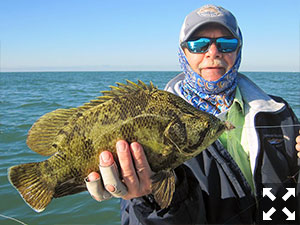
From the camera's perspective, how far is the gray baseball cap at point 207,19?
11.5 feet

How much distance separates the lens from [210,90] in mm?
3775

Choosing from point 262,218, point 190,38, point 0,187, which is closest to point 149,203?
point 262,218

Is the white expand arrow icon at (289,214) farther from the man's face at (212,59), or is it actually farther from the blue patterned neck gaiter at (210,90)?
the man's face at (212,59)

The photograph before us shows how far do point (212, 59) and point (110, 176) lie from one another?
2076mm

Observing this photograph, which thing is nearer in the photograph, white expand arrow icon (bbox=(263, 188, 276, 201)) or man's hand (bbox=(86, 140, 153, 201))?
man's hand (bbox=(86, 140, 153, 201))

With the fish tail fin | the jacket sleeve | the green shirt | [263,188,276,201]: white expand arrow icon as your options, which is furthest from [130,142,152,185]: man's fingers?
[263,188,276,201]: white expand arrow icon

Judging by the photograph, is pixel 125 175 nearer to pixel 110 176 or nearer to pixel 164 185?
pixel 110 176

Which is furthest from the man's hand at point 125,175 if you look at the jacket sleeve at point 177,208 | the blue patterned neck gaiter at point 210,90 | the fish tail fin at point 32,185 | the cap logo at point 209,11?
the cap logo at point 209,11

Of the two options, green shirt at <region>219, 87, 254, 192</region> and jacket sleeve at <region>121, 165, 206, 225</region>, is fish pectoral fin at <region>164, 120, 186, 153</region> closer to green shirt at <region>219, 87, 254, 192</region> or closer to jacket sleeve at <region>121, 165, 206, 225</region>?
jacket sleeve at <region>121, 165, 206, 225</region>

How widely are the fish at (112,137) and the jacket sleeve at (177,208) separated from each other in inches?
7.4

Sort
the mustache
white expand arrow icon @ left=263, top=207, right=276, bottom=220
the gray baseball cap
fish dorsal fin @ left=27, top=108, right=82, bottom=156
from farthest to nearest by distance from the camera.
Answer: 1. the mustache
2. the gray baseball cap
3. white expand arrow icon @ left=263, top=207, right=276, bottom=220
4. fish dorsal fin @ left=27, top=108, right=82, bottom=156

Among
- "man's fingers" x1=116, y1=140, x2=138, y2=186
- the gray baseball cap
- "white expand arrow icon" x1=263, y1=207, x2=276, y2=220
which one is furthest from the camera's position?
the gray baseball cap

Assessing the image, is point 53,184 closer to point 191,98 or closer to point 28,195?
point 28,195

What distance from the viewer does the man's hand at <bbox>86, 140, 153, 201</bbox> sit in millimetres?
2271
